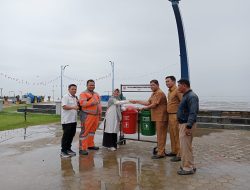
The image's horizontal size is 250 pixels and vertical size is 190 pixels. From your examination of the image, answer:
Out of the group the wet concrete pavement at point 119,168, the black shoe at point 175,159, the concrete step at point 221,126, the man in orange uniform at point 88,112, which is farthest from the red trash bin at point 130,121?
the concrete step at point 221,126

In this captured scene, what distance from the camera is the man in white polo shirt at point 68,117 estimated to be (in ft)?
23.9

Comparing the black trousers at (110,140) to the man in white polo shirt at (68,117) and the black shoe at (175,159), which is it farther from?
the black shoe at (175,159)

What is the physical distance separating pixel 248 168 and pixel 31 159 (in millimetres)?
4572

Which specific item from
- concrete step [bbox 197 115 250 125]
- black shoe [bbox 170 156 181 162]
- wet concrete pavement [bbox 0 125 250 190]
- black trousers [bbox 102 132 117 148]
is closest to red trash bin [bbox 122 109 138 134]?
black trousers [bbox 102 132 117 148]

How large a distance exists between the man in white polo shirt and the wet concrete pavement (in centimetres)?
30

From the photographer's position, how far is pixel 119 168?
626cm

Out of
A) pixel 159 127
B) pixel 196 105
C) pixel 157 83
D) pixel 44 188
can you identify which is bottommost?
pixel 44 188

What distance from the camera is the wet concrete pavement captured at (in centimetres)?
520

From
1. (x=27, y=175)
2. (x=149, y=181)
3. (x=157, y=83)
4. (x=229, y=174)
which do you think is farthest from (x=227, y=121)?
(x=27, y=175)

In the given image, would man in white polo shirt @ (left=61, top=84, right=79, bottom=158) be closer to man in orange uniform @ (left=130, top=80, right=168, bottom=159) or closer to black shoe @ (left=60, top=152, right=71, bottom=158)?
black shoe @ (left=60, top=152, right=71, bottom=158)

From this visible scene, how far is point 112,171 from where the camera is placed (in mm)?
6020

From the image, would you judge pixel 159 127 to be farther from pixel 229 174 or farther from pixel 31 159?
pixel 31 159

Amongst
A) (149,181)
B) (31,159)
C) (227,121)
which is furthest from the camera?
(227,121)

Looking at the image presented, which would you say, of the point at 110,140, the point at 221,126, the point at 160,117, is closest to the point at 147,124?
the point at 160,117
